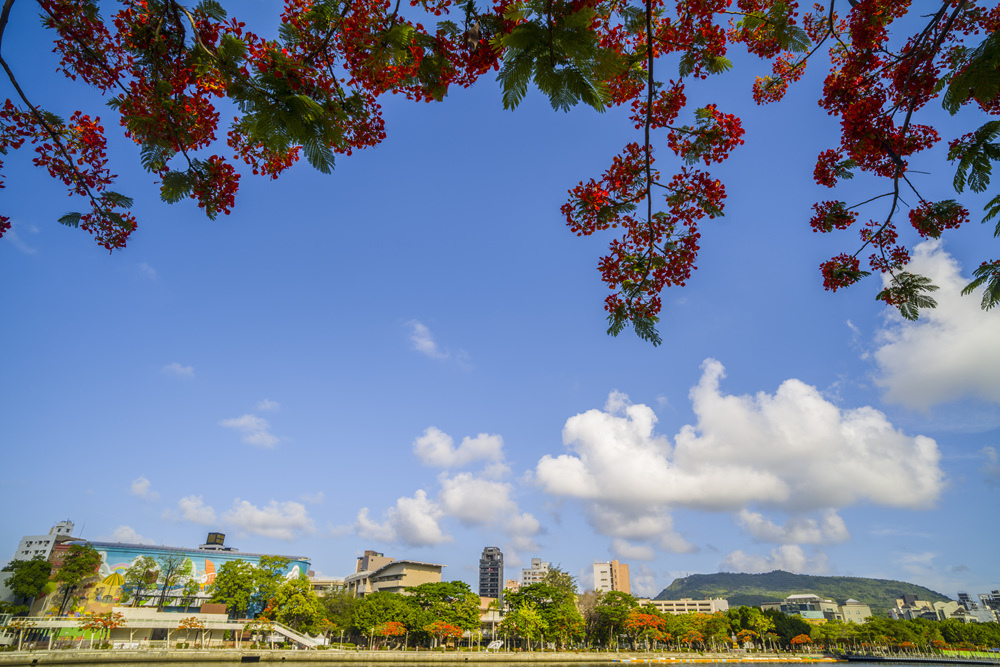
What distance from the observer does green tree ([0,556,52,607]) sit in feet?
191

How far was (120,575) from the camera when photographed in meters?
62.7

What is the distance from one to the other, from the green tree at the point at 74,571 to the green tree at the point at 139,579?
3.91m

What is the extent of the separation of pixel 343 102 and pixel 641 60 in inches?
119

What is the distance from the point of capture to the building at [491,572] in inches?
6073

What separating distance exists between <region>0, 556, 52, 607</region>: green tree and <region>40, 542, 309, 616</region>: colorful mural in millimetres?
2018

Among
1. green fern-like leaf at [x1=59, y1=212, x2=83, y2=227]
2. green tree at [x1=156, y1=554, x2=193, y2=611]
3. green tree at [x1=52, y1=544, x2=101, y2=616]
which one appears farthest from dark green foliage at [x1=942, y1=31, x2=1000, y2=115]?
green tree at [x1=156, y1=554, x2=193, y2=611]

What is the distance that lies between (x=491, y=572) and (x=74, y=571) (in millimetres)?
119052

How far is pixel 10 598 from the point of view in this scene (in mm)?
62781

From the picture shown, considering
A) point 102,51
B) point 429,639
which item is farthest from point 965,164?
point 429,639

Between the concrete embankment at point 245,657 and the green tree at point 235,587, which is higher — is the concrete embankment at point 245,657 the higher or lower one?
the lower one

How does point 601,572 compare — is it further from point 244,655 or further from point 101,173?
point 101,173

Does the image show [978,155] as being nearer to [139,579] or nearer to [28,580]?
[139,579]

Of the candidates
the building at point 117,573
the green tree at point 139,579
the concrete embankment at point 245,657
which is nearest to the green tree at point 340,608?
the building at point 117,573

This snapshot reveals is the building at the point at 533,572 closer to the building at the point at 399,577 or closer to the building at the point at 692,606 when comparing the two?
the building at the point at 692,606
